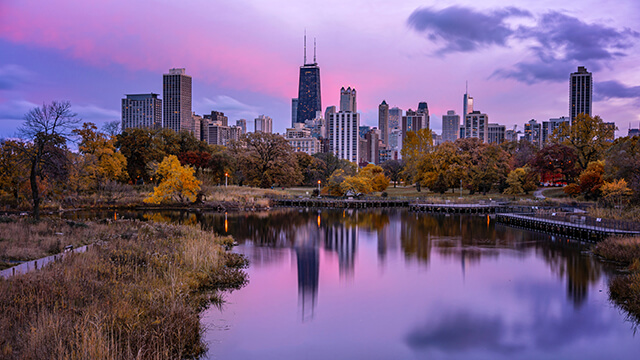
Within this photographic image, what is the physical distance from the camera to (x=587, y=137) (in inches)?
2378

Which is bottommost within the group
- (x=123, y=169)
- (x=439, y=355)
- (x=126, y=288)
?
(x=439, y=355)

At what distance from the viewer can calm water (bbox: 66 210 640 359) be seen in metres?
11.6

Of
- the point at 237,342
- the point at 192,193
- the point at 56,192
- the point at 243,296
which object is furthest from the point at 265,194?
the point at 237,342

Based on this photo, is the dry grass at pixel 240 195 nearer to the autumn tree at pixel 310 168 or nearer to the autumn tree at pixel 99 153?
the autumn tree at pixel 99 153

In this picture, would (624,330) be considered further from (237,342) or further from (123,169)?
(123,169)

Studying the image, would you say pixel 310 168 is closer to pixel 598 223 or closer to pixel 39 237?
pixel 598 223

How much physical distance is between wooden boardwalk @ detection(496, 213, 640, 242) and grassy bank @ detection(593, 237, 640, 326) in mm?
4134

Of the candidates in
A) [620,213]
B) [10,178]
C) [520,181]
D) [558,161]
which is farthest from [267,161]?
[620,213]

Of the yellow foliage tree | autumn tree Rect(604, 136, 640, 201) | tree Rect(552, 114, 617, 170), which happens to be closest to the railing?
autumn tree Rect(604, 136, 640, 201)

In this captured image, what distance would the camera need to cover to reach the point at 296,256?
2405cm

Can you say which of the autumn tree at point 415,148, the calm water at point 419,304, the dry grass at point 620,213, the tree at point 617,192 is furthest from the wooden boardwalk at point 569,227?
the autumn tree at point 415,148

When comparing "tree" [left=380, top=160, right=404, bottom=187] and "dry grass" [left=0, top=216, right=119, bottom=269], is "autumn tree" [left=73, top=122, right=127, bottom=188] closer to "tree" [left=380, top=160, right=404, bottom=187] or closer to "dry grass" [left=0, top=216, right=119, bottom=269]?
"dry grass" [left=0, top=216, right=119, bottom=269]

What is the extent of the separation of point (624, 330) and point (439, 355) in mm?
6230

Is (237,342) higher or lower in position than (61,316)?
lower
